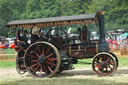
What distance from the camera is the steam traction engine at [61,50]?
8992mm

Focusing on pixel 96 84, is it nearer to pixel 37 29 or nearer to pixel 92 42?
pixel 92 42

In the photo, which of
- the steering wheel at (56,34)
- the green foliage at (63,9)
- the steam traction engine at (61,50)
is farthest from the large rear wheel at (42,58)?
the green foliage at (63,9)

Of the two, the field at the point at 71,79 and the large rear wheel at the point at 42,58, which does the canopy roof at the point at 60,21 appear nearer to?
the large rear wheel at the point at 42,58

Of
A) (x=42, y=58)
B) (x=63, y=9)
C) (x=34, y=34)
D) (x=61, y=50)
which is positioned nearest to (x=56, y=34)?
(x=61, y=50)

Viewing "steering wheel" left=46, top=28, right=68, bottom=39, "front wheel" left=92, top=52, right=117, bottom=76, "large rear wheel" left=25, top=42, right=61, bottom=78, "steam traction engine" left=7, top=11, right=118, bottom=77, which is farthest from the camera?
"steering wheel" left=46, top=28, right=68, bottom=39

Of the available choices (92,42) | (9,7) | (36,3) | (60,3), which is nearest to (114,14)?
(60,3)

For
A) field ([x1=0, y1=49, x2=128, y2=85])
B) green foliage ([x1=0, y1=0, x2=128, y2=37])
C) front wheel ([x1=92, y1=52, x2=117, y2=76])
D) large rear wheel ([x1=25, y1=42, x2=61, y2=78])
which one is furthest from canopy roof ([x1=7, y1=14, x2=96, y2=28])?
green foliage ([x1=0, y1=0, x2=128, y2=37])

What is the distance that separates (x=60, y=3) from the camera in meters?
47.3

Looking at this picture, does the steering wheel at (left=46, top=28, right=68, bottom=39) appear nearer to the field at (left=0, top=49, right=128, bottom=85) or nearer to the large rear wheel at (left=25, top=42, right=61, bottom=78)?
the large rear wheel at (left=25, top=42, right=61, bottom=78)

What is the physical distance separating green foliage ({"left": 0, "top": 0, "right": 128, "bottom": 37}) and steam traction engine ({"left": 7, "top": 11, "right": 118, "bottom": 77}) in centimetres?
3427

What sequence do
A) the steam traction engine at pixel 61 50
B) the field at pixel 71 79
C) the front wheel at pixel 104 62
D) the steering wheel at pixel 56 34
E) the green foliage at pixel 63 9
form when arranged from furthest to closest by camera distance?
the green foliage at pixel 63 9
the steering wheel at pixel 56 34
the steam traction engine at pixel 61 50
the front wheel at pixel 104 62
the field at pixel 71 79

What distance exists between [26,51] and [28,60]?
39 cm

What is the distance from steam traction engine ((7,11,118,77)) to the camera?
899 cm

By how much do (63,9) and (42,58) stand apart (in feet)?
122
